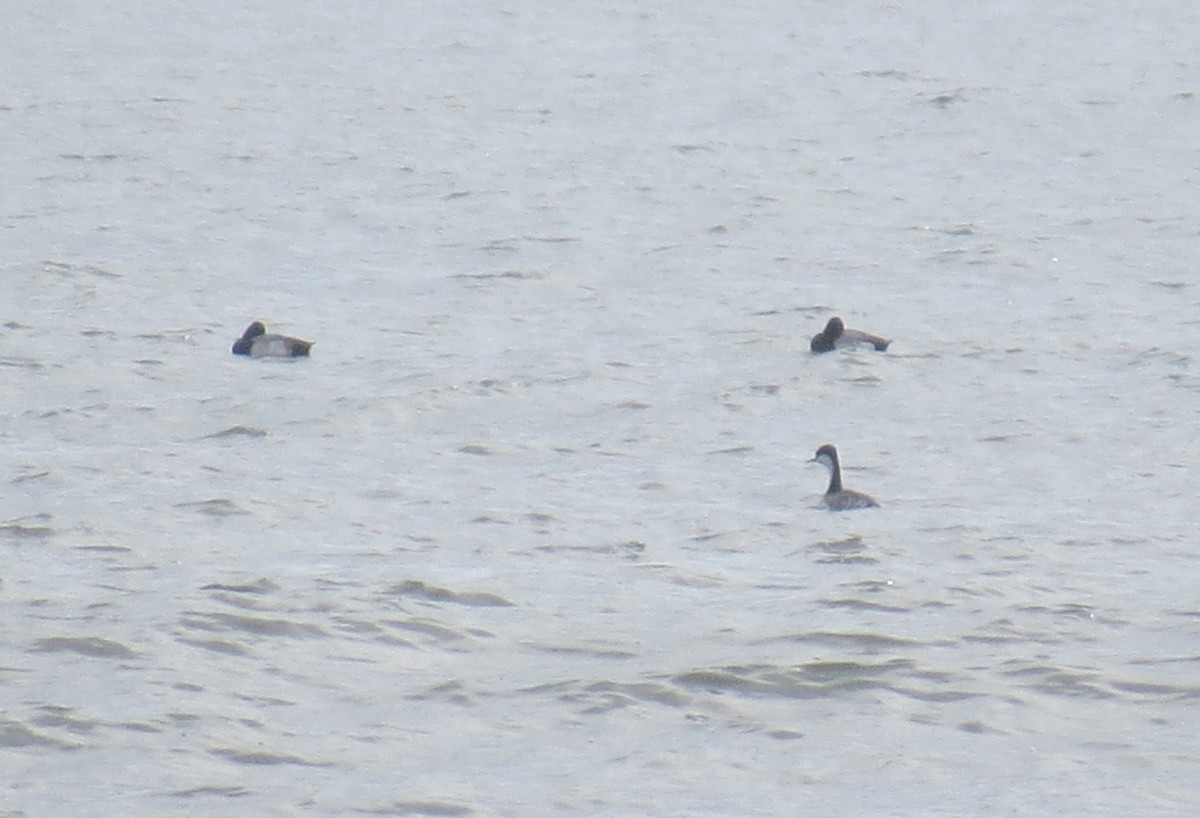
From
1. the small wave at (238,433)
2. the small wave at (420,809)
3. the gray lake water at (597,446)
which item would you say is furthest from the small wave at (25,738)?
the small wave at (238,433)

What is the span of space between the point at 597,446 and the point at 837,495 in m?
2.42

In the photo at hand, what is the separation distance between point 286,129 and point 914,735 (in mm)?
23199

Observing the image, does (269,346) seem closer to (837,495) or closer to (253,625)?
(837,495)

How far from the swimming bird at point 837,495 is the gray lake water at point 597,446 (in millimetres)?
121

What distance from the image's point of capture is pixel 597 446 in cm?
1661

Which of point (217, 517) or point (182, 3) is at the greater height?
point (182, 3)

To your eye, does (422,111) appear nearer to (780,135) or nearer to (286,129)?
(286,129)

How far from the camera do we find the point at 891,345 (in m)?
20.3

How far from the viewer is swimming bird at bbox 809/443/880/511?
1464 centimetres

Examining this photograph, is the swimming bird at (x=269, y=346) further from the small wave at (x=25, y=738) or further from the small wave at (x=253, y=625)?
the small wave at (x=25, y=738)

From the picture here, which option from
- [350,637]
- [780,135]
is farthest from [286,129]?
[350,637]

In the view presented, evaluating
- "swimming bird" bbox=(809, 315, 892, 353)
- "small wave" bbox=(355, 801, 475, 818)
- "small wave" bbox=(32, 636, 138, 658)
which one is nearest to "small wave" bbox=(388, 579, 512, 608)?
"small wave" bbox=(32, 636, 138, 658)


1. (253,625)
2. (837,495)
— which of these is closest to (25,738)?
(253,625)

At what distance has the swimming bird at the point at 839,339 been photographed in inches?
780
